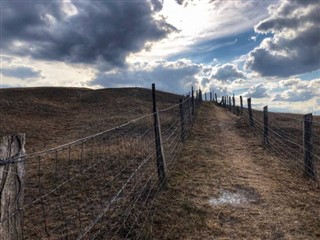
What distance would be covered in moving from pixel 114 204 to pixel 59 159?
18.2ft


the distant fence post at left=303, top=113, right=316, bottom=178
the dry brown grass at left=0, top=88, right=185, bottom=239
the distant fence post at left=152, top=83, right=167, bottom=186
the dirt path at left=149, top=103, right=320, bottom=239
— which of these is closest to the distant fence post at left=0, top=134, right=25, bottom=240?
the dry brown grass at left=0, top=88, right=185, bottom=239

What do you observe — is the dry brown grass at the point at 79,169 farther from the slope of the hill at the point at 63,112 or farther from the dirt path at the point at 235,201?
the dirt path at the point at 235,201

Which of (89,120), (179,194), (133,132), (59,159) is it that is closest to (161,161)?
(179,194)

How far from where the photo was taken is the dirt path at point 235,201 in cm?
646

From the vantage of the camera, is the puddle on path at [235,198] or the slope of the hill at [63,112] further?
the slope of the hill at [63,112]

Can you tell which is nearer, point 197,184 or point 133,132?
point 197,184

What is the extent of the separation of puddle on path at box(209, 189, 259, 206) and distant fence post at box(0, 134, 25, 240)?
530 cm

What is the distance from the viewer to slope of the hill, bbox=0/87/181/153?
20125mm

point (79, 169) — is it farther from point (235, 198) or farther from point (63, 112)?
point (63, 112)

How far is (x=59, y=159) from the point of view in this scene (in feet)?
41.0

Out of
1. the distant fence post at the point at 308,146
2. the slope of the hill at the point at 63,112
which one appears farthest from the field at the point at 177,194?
the slope of the hill at the point at 63,112

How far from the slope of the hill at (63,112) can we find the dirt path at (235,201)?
8.84 m

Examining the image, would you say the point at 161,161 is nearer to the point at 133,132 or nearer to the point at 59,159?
the point at 59,159

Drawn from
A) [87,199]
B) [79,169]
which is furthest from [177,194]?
[79,169]
